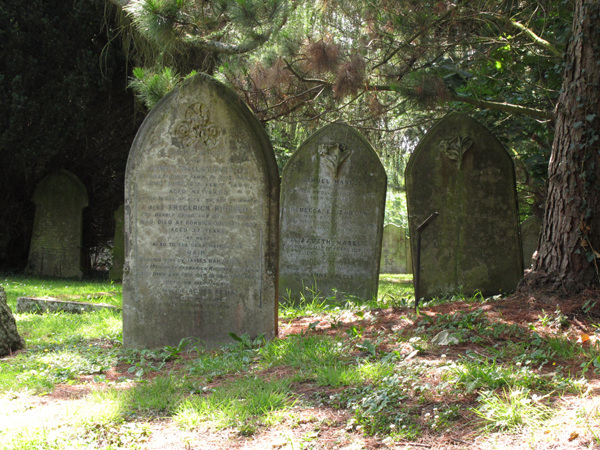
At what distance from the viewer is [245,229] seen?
4.84 meters

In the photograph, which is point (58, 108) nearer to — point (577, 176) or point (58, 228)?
point (58, 228)

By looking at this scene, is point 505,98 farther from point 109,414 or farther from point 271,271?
point 109,414

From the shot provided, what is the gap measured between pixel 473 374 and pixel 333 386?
0.81 meters

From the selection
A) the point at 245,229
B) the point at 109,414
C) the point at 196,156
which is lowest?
the point at 109,414

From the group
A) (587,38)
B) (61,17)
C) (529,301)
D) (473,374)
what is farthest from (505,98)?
(61,17)

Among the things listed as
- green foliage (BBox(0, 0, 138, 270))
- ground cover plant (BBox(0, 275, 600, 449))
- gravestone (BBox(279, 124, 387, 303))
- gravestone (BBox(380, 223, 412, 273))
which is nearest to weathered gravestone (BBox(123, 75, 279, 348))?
ground cover plant (BBox(0, 275, 600, 449))

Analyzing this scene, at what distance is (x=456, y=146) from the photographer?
22.6ft

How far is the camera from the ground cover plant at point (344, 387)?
108 inches

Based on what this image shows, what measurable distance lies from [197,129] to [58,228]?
8.08 metres

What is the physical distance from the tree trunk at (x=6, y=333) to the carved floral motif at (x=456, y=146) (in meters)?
5.02

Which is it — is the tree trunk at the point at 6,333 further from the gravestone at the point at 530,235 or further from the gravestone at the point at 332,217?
the gravestone at the point at 530,235

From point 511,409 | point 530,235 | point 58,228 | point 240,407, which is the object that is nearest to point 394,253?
point 530,235

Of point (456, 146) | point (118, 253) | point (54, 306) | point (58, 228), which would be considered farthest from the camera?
point (58, 228)

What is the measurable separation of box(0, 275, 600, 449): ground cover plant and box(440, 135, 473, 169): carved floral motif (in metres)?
2.57
